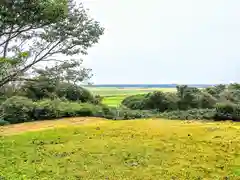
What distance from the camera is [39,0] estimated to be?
1013cm

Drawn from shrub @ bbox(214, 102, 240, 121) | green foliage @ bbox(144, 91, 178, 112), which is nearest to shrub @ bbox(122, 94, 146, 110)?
green foliage @ bbox(144, 91, 178, 112)

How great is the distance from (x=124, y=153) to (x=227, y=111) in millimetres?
10273

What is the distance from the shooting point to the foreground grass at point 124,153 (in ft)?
31.7

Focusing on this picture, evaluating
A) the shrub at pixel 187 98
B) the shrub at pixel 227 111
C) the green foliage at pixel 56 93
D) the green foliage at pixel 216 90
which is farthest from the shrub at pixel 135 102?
the shrub at pixel 227 111

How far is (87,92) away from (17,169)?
13.6 meters

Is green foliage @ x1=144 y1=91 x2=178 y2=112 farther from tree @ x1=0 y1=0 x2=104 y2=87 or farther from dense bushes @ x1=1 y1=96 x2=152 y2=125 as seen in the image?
tree @ x1=0 y1=0 x2=104 y2=87

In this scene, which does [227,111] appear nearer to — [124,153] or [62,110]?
[62,110]

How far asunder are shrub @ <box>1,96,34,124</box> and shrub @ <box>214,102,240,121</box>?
Result: 29.5 ft

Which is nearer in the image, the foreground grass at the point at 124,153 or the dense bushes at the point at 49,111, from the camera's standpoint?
the foreground grass at the point at 124,153

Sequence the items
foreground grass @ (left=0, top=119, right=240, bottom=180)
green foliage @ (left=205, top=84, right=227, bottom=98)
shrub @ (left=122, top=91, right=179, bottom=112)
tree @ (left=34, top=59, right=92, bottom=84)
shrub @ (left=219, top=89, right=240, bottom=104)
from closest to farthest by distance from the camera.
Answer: foreground grass @ (left=0, top=119, right=240, bottom=180) → tree @ (left=34, top=59, right=92, bottom=84) → shrub @ (left=219, top=89, right=240, bottom=104) → shrub @ (left=122, top=91, right=179, bottom=112) → green foliage @ (left=205, top=84, right=227, bottom=98)

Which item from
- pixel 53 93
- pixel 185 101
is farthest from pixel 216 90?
pixel 53 93

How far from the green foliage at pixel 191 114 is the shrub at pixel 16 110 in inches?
258

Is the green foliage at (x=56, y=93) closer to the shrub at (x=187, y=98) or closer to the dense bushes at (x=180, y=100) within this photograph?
the dense bushes at (x=180, y=100)

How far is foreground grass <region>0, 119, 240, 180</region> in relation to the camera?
9.65 m
